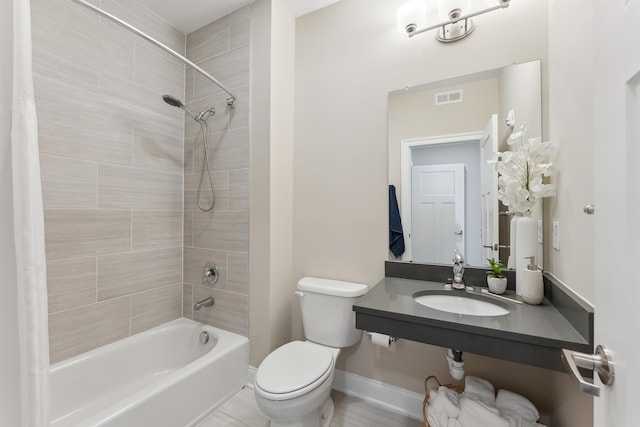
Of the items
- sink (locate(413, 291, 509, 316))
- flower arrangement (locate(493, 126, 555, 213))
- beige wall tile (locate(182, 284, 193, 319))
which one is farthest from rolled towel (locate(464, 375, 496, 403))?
beige wall tile (locate(182, 284, 193, 319))

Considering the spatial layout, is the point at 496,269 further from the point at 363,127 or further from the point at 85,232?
the point at 85,232

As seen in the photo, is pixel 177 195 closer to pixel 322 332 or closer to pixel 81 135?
pixel 81 135

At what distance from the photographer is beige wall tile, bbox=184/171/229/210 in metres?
1.94

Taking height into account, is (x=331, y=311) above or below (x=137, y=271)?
below

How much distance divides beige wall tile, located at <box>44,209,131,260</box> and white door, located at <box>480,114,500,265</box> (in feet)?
7.13

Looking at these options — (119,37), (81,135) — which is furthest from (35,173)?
(119,37)

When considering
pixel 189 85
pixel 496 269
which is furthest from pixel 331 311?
pixel 189 85

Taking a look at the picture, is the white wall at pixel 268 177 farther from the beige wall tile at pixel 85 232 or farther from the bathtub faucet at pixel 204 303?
the beige wall tile at pixel 85 232

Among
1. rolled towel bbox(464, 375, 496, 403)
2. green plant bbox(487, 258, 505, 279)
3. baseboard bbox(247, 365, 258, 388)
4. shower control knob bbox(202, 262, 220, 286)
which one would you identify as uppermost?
green plant bbox(487, 258, 505, 279)

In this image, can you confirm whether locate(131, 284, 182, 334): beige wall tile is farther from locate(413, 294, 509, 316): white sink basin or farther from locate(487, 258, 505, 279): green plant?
locate(487, 258, 505, 279): green plant

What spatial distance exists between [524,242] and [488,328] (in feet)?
1.70

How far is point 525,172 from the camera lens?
119 centimetres

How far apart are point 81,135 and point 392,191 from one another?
6.06 ft

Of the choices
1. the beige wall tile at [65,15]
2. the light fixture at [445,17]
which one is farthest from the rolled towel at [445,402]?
the beige wall tile at [65,15]
